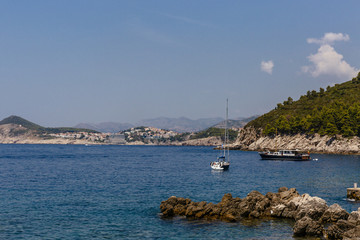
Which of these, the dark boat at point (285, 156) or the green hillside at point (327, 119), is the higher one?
the green hillside at point (327, 119)

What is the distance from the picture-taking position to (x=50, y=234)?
2881cm

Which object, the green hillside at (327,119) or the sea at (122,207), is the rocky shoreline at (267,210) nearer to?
the sea at (122,207)

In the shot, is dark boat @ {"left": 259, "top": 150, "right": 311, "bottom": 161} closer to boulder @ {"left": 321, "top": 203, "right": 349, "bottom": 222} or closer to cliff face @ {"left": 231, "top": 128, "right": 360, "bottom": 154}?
cliff face @ {"left": 231, "top": 128, "right": 360, "bottom": 154}

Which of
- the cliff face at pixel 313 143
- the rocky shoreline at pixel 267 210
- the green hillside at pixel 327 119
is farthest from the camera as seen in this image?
the green hillside at pixel 327 119

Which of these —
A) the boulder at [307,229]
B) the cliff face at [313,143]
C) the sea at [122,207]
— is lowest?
the sea at [122,207]

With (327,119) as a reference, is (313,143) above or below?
below

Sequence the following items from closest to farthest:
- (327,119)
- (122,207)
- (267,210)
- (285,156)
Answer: (267,210) < (122,207) < (285,156) < (327,119)

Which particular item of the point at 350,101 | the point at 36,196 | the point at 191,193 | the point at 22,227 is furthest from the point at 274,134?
the point at 22,227

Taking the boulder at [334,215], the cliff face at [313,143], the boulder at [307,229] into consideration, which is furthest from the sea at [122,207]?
the cliff face at [313,143]

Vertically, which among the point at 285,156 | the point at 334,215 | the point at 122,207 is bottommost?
the point at 122,207

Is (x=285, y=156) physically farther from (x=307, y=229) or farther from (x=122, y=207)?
(x=307, y=229)

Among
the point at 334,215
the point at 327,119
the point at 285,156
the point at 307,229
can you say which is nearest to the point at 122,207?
the point at 307,229

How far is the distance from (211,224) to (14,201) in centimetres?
2528

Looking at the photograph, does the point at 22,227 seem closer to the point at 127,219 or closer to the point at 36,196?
the point at 127,219
